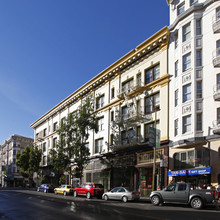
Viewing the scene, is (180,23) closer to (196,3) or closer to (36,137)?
(196,3)

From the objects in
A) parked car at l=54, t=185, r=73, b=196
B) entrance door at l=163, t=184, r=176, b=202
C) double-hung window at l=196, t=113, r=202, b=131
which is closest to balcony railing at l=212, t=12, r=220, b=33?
double-hung window at l=196, t=113, r=202, b=131

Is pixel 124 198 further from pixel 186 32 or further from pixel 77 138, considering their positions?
pixel 186 32

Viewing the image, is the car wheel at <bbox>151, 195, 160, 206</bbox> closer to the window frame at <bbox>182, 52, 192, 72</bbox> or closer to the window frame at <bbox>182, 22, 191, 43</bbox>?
the window frame at <bbox>182, 52, 192, 72</bbox>

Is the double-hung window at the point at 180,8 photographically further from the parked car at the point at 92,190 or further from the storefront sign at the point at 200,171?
the parked car at the point at 92,190

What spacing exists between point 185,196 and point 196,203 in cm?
87

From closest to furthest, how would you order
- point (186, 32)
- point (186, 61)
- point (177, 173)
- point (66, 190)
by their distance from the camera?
point (177, 173)
point (186, 61)
point (186, 32)
point (66, 190)

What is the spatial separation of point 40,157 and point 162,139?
38523 millimetres

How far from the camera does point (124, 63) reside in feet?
125

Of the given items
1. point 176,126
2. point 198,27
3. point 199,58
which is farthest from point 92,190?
point 198,27

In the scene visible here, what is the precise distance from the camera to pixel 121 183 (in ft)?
118

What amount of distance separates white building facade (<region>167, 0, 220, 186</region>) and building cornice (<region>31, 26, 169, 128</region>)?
2280 millimetres

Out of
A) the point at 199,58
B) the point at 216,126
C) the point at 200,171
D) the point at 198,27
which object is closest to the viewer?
the point at 216,126

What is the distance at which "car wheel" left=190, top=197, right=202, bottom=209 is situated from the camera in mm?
18125

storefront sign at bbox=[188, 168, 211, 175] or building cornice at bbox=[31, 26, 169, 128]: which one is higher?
building cornice at bbox=[31, 26, 169, 128]
